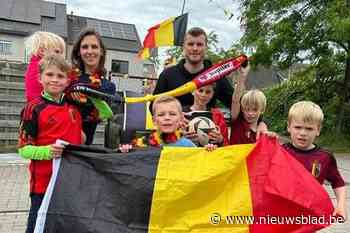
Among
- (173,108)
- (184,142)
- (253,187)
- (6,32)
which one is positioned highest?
(6,32)

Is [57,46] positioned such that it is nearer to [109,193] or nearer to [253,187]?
[109,193]

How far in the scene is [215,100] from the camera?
395 centimetres

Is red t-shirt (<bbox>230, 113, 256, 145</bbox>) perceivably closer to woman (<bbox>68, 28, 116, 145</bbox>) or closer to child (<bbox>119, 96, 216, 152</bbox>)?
child (<bbox>119, 96, 216, 152</bbox>)

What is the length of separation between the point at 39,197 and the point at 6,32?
129ft

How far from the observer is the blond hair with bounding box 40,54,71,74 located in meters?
3.17

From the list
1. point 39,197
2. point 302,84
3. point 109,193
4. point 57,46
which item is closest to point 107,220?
point 109,193

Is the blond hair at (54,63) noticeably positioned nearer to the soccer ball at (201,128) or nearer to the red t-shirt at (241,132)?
the soccer ball at (201,128)

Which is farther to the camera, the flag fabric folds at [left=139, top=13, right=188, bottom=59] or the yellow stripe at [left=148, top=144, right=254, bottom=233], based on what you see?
the flag fabric folds at [left=139, top=13, right=188, bottom=59]

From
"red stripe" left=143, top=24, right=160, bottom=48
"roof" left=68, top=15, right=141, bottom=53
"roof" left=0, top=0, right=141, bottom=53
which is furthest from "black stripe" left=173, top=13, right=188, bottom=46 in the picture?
"roof" left=68, top=15, right=141, bottom=53

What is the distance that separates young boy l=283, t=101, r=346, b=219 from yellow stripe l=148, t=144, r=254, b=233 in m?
0.34

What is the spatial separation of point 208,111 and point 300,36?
1166 centimetres

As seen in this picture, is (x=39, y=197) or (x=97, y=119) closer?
(x=39, y=197)

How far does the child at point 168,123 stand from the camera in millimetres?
3240

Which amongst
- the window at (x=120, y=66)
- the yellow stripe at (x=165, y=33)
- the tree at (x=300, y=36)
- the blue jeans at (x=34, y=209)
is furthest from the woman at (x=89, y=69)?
the window at (x=120, y=66)
